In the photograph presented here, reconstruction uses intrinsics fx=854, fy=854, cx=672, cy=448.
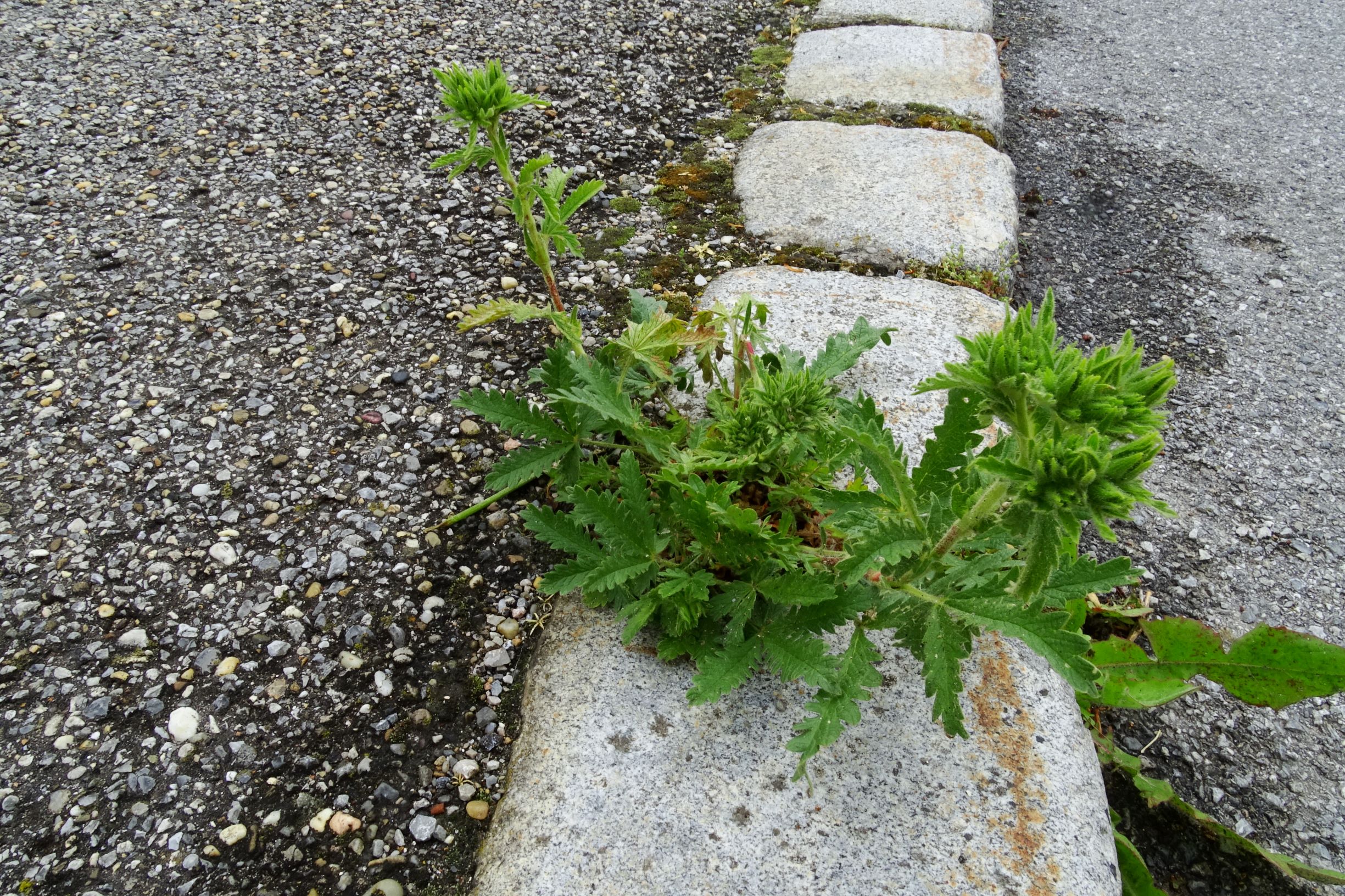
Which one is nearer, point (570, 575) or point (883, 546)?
point (883, 546)

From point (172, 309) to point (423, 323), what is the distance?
808 mm

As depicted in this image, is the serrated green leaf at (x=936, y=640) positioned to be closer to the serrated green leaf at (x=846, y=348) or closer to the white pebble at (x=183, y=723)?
the serrated green leaf at (x=846, y=348)

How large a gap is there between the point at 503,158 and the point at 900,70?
9.12 ft

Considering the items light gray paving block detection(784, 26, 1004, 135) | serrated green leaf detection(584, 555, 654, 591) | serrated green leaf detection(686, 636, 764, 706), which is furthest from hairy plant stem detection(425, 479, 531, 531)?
light gray paving block detection(784, 26, 1004, 135)

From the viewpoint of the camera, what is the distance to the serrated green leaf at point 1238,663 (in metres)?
2.03

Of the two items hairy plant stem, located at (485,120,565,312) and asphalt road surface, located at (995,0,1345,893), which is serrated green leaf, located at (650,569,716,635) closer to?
hairy plant stem, located at (485,120,565,312)

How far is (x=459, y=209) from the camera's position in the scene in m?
3.25

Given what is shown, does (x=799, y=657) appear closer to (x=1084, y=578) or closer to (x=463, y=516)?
(x=1084, y=578)

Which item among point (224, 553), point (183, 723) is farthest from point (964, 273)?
point (183, 723)

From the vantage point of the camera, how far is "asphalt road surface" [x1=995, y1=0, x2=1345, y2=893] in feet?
7.02

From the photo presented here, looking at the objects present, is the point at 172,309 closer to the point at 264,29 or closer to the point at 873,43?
the point at 264,29

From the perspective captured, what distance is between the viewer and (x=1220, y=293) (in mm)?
3305

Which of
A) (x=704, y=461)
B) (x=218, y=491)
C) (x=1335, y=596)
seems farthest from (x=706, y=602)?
(x=1335, y=596)

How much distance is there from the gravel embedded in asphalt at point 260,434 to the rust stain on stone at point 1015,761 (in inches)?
42.9
